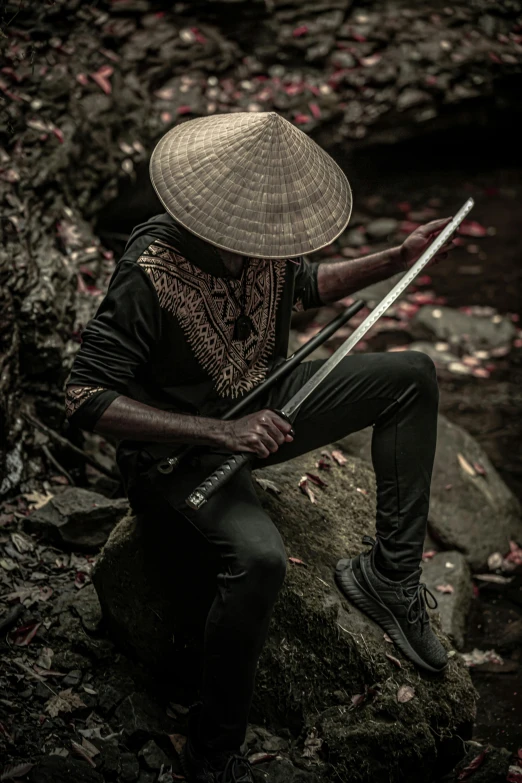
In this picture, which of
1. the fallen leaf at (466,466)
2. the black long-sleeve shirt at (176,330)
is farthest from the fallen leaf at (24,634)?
the fallen leaf at (466,466)

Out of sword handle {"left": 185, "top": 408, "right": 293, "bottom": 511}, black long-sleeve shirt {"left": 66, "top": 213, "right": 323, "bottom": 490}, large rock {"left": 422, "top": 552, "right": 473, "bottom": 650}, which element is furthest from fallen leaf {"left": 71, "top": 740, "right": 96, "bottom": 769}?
large rock {"left": 422, "top": 552, "right": 473, "bottom": 650}

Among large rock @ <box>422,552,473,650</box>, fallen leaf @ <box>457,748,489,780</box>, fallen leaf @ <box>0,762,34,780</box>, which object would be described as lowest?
large rock @ <box>422,552,473,650</box>

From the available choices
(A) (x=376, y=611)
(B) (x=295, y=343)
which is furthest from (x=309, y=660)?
(B) (x=295, y=343)

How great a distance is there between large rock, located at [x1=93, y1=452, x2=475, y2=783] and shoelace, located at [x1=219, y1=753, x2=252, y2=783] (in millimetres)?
529

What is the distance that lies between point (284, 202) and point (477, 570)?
11.4 feet

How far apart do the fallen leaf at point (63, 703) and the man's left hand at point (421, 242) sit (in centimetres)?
282

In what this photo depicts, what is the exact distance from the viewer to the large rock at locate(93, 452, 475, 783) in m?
3.63

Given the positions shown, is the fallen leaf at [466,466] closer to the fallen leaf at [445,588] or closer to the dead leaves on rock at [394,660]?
the fallen leaf at [445,588]

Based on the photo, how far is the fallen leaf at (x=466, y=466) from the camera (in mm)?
5777

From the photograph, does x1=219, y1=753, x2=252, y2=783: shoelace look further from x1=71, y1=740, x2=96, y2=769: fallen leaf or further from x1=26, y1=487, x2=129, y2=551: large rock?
x1=26, y1=487, x2=129, y2=551: large rock

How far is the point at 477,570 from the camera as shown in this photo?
5.49 m

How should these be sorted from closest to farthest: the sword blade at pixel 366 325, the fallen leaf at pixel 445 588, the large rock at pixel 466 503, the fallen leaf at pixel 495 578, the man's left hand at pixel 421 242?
1. the sword blade at pixel 366 325
2. the man's left hand at pixel 421 242
3. the fallen leaf at pixel 445 588
4. the fallen leaf at pixel 495 578
5. the large rock at pixel 466 503

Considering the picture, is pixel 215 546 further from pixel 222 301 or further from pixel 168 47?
pixel 168 47

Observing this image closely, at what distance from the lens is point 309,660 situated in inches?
148
